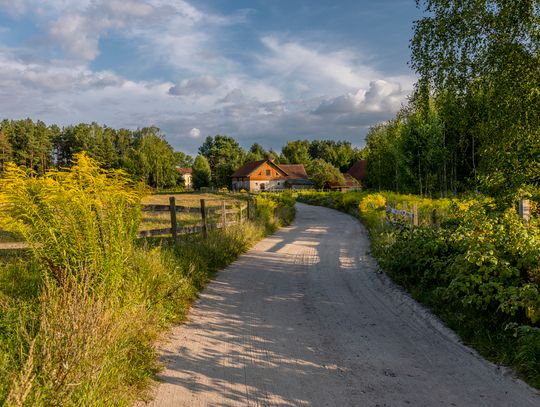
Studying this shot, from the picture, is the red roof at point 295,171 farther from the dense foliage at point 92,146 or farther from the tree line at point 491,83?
the tree line at point 491,83

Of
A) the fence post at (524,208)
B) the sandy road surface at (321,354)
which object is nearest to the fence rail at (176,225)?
the sandy road surface at (321,354)

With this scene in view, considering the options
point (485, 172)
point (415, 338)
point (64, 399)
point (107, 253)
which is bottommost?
point (415, 338)

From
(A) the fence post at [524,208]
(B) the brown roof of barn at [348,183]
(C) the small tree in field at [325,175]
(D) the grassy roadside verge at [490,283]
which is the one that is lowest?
(D) the grassy roadside verge at [490,283]

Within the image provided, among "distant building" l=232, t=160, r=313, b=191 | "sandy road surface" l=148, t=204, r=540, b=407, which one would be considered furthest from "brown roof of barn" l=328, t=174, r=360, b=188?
"sandy road surface" l=148, t=204, r=540, b=407

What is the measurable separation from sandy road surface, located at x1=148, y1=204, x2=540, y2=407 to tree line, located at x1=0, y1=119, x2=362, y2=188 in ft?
195

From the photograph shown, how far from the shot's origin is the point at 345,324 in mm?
6355

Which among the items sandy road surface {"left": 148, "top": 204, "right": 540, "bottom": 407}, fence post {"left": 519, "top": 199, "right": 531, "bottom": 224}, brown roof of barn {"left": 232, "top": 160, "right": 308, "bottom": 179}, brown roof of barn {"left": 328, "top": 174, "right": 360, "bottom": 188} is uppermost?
brown roof of barn {"left": 232, "top": 160, "right": 308, "bottom": 179}

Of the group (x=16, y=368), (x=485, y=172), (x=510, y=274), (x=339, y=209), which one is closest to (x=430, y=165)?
(x=339, y=209)

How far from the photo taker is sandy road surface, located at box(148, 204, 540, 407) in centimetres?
412

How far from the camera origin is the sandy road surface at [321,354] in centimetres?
412

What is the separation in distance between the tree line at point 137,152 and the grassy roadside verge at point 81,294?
59708 mm

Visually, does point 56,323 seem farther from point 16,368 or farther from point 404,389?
point 404,389

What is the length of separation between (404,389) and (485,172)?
5087 mm

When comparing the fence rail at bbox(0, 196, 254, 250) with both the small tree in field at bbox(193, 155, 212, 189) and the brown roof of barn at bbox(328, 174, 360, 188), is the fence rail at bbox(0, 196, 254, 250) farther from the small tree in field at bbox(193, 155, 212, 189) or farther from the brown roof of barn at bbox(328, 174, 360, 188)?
the small tree in field at bbox(193, 155, 212, 189)
